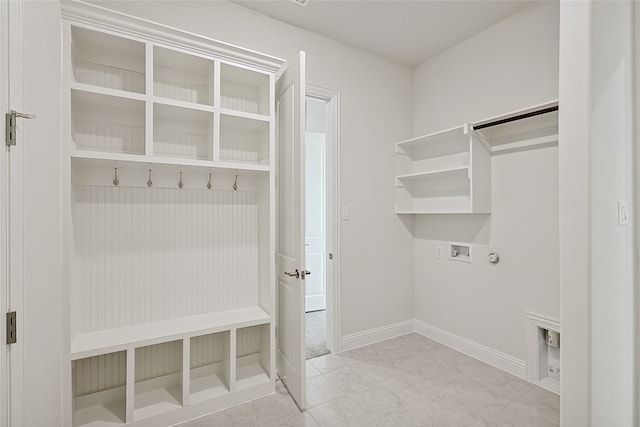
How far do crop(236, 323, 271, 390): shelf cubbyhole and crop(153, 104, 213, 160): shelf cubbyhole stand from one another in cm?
131

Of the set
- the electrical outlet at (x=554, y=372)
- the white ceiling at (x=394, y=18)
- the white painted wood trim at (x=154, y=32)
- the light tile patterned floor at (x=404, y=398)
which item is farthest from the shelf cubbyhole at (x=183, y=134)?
the electrical outlet at (x=554, y=372)

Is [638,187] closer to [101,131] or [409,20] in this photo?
[409,20]

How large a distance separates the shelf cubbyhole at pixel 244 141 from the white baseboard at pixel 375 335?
1788 mm

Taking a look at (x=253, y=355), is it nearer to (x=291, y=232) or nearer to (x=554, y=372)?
(x=291, y=232)

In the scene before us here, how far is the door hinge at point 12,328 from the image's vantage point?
3.31ft

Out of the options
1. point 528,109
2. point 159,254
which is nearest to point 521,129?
point 528,109

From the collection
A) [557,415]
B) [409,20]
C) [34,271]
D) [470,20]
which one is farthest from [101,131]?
[557,415]

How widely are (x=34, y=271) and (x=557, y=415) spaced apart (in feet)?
9.27

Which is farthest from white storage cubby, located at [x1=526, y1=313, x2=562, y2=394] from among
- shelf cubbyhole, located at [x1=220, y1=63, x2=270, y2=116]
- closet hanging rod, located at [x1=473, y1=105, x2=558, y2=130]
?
shelf cubbyhole, located at [x1=220, y1=63, x2=270, y2=116]

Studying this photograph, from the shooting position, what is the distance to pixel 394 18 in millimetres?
2473

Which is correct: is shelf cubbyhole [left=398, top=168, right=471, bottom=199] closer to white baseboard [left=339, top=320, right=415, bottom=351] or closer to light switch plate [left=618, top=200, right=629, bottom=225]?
light switch plate [left=618, top=200, right=629, bottom=225]

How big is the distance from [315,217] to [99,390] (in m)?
2.84

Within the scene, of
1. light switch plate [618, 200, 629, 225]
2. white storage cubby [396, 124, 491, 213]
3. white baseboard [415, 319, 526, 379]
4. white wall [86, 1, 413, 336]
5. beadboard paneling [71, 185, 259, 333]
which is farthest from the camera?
white wall [86, 1, 413, 336]

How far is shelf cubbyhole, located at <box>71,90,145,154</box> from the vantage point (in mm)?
1736
